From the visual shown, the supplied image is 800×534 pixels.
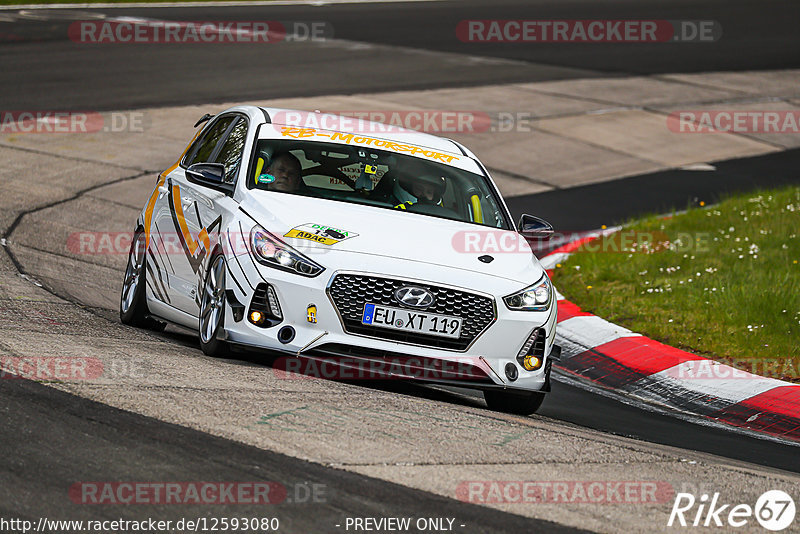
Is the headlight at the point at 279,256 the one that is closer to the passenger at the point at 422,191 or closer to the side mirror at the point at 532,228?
the passenger at the point at 422,191

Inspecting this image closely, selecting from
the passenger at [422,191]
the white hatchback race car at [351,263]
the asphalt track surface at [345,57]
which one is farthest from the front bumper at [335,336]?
the asphalt track surface at [345,57]

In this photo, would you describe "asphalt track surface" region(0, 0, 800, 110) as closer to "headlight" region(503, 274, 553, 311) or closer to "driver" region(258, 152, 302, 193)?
"driver" region(258, 152, 302, 193)

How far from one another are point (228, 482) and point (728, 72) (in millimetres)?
22902

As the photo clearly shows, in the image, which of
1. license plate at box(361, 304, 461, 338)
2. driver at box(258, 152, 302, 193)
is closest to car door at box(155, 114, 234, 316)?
driver at box(258, 152, 302, 193)

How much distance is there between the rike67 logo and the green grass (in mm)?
3699

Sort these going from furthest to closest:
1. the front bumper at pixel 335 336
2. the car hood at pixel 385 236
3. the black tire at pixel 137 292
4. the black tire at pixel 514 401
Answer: the black tire at pixel 137 292, the black tire at pixel 514 401, the car hood at pixel 385 236, the front bumper at pixel 335 336

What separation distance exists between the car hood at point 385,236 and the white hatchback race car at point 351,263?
0.01 meters

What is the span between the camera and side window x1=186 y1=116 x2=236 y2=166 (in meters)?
9.07

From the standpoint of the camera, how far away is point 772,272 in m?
11.4

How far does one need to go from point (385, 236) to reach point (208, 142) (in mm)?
2294

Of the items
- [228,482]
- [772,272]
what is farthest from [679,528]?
[772,272]

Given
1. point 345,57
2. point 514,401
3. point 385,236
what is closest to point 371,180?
point 385,236

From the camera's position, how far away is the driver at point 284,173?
8.15 m

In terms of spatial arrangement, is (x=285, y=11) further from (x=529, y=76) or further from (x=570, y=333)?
(x=570, y=333)
